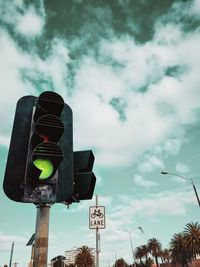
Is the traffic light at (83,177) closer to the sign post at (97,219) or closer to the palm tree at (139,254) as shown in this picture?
the sign post at (97,219)

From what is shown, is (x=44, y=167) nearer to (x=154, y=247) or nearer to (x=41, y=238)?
(x=41, y=238)

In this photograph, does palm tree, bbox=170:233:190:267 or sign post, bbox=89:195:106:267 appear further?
palm tree, bbox=170:233:190:267

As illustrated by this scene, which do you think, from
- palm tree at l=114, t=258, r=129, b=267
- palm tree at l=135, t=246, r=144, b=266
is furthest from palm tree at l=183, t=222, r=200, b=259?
palm tree at l=114, t=258, r=129, b=267

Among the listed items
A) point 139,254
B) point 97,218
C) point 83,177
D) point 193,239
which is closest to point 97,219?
point 97,218

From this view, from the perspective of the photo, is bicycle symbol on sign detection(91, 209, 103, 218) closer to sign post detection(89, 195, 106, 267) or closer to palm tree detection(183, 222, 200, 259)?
sign post detection(89, 195, 106, 267)

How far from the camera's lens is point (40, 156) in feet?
7.56

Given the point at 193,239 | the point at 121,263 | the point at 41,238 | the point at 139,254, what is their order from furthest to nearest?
the point at 121,263 < the point at 139,254 < the point at 193,239 < the point at 41,238

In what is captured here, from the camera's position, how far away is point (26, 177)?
2291mm

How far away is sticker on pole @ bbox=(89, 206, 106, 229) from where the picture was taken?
277 inches

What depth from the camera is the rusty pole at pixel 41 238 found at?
6.49 feet

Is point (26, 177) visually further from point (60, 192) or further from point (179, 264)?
point (179, 264)

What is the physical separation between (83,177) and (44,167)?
0.68 meters

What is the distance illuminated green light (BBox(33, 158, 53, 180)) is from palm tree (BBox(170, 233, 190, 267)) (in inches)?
2939

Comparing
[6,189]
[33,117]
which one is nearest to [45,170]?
[6,189]
